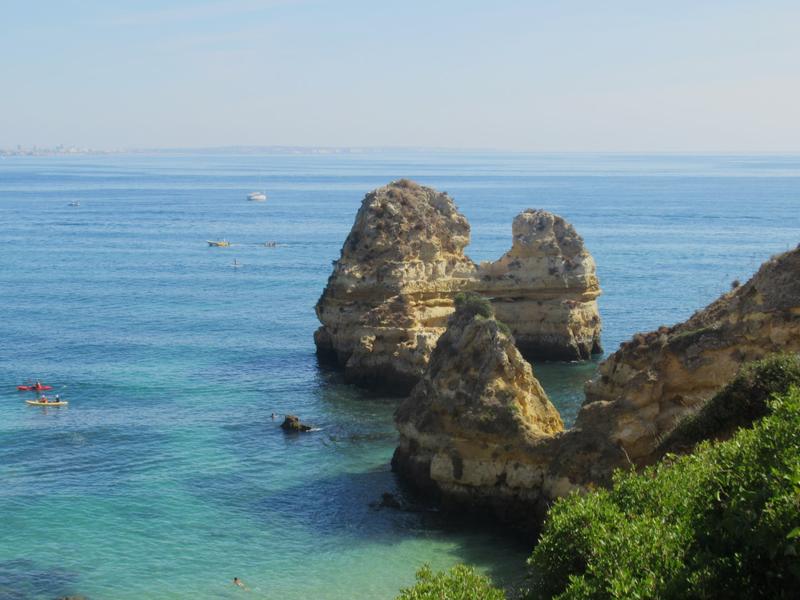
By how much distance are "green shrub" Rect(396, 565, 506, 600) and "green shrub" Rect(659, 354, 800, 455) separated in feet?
27.3

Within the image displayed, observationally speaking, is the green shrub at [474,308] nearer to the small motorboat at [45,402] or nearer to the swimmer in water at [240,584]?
the swimmer in water at [240,584]

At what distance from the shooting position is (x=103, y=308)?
83.1 metres

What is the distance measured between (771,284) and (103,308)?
199ft

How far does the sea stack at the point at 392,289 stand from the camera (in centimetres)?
5769

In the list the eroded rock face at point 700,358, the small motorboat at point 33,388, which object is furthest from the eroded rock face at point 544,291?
the eroded rock face at point 700,358

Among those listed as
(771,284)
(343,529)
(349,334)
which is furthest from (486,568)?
(349,334)

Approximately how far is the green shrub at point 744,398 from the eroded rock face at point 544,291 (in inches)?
1501

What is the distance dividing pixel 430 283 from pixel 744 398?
123ft

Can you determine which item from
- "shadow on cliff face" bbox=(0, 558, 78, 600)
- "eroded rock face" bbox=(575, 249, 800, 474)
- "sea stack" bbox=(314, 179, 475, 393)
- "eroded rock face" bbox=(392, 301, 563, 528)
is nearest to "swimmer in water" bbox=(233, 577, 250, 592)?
"shadow on cliff face" bbox=(0, 558, 78, 600)

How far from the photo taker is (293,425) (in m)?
48.9

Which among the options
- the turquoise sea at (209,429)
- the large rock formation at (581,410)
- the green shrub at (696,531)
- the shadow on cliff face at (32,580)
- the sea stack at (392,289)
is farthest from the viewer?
the sea stack at (392,289)

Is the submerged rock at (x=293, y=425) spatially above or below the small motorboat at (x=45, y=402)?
above

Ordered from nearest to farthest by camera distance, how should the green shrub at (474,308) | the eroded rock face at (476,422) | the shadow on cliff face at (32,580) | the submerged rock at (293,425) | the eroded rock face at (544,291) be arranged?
the shadow on cliff face at (32,580), the eroded rock face at (476,422), the green shrub at (474,308), the submerged rock at (293,425), the eroded rock face at (544,291)

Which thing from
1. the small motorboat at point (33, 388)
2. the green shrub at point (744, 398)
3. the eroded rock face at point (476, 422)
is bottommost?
the small motorboat at point (33, 388)
